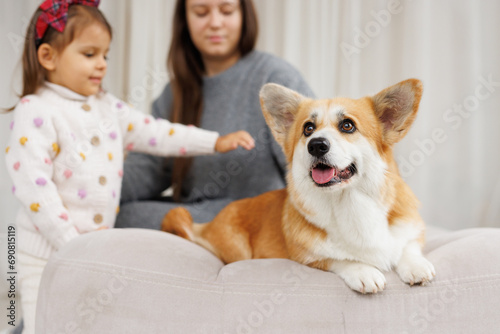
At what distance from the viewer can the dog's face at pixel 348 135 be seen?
3.26ft

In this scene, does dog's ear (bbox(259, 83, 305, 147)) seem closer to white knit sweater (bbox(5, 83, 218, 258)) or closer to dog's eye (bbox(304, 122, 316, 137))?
dog's eye (bbox(304, 122, 316, 137))

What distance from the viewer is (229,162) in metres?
1.81

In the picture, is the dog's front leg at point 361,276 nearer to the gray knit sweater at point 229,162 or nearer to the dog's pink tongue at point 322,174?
the dog's pink tongue at point 322,174

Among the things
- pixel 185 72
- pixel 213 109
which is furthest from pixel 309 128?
pixel 185 72

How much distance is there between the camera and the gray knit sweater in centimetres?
174

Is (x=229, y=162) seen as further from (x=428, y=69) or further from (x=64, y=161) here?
(x=428, y=69)

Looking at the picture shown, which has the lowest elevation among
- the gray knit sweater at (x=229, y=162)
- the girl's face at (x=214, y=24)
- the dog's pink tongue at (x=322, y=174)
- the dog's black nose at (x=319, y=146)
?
the gray knit sweater at (x=229, y=162)

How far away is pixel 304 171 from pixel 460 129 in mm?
1627

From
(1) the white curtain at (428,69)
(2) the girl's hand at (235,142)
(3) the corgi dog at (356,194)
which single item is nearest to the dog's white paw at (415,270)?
(3) the corgi dog at (356,194)

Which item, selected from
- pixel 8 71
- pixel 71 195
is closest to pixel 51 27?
pixel 71 195

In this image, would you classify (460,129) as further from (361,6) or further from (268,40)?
(268,40)

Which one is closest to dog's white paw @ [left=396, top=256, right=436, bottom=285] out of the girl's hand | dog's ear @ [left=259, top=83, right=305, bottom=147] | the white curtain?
dog's ear @ [left=259, top=83, right=305, bottom=147]

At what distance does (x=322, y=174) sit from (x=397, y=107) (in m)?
0.28

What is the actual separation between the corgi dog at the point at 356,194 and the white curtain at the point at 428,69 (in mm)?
1295
